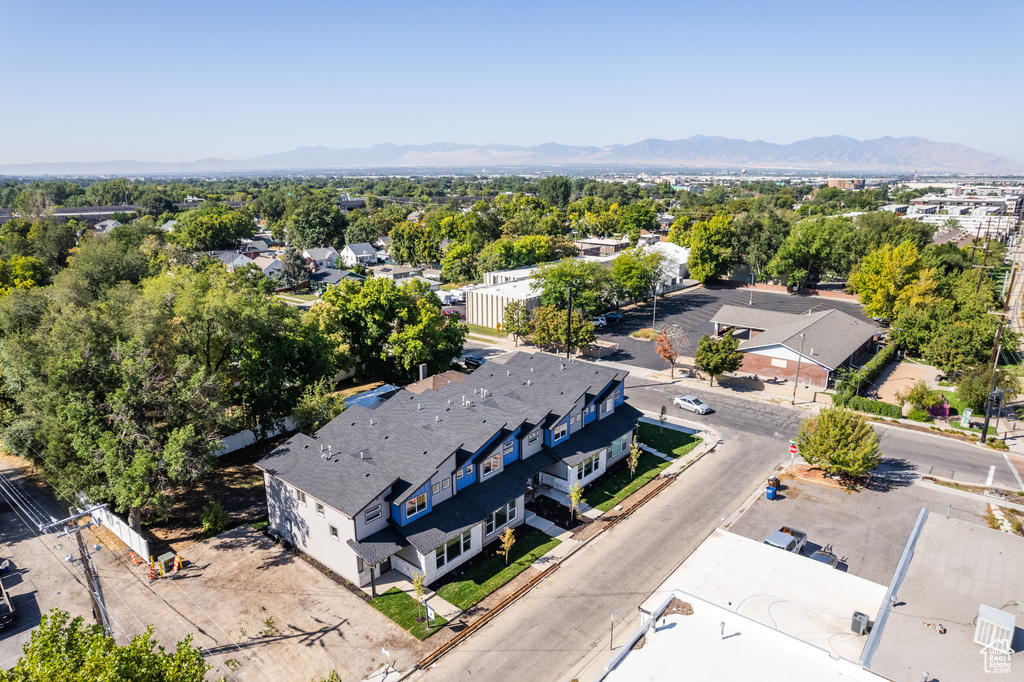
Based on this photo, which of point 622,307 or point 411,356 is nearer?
point 411,356

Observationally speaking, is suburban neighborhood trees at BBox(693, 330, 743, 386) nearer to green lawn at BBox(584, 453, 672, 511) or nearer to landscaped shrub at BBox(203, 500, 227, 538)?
green lawn at BBox(584, 453, 672, 511)

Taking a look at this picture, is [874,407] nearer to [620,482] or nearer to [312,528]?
[620,482]

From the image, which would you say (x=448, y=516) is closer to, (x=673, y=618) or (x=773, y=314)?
(x=673, y=618)

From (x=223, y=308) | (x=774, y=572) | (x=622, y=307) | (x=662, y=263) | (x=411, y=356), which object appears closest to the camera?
(x=774, y=572)

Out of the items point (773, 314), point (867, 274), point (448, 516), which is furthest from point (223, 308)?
point (867, 274)

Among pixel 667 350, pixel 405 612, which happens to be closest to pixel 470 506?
pixel 405 612

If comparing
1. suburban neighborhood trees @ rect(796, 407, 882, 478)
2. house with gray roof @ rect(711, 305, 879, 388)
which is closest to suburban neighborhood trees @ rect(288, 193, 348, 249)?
house with gray roof @ rect(711, 305, 879, 388)

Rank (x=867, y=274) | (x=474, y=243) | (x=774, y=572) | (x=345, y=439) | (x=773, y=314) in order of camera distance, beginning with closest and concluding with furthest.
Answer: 1. (x=774, y=572)
2. (x=345, y=439)
3. (x=773, y=314)
4. (x=867, y=274)
5. (x=474, y=243)
